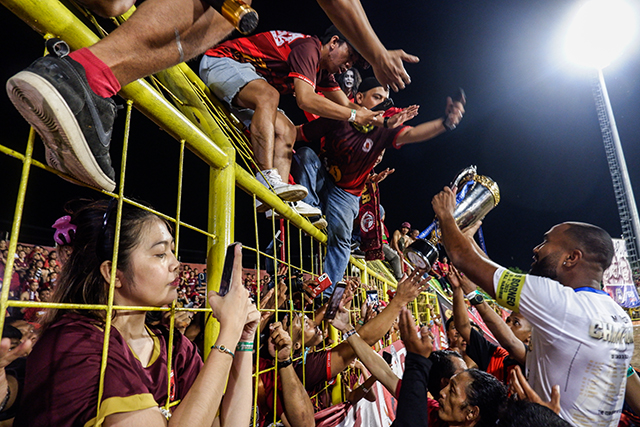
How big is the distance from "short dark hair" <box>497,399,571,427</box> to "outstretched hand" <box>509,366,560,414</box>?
1.5 inches

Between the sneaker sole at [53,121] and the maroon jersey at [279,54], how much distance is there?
2186mm

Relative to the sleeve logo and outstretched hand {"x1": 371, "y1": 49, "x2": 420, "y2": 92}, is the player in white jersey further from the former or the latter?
outstretched hand {"x1": 371, "y1": 49, "x2": 420, "y2": 92}

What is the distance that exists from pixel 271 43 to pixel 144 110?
204cm

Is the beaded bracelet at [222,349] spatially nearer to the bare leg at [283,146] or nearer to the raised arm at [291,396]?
the raised arm at [291,396]

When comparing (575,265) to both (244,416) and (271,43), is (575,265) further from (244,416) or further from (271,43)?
(271,43)

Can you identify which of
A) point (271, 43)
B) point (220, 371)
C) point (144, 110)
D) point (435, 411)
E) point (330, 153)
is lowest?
point (435, 411)

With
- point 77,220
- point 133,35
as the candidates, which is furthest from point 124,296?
point 133,35

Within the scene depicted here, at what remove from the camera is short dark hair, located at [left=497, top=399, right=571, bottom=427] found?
132 centimetres

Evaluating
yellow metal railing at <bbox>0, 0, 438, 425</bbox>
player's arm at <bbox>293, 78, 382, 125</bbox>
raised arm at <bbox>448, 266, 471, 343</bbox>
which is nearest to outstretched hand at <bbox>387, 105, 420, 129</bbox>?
player's arm at <bbox>293, 78, 382, 125</bbox>

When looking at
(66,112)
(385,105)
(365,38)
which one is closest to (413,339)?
(365,38)

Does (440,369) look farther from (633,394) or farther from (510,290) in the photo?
(633,394)

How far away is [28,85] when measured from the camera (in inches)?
28.0

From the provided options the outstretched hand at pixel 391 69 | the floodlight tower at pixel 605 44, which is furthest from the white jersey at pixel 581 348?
the floodlight tower at pixel 605 44

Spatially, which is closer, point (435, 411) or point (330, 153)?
point (435, 411)
